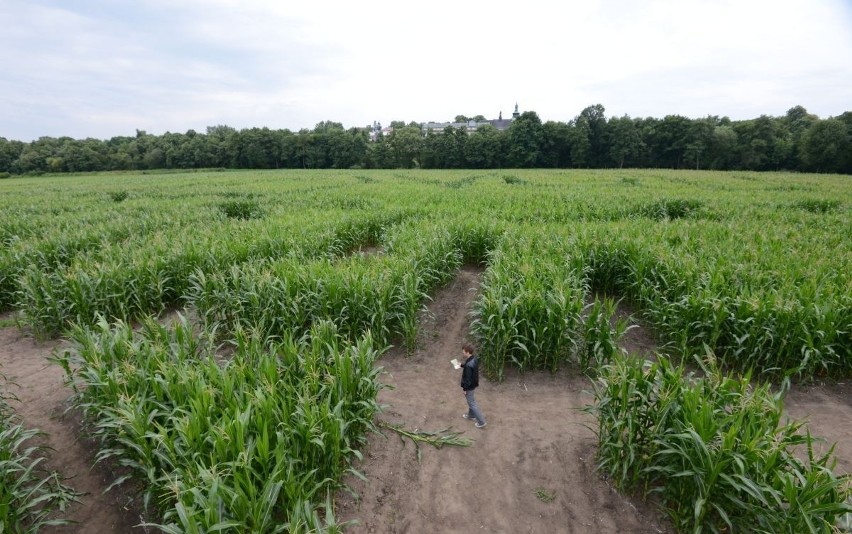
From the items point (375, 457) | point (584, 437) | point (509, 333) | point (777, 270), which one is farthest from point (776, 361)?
point (375, 457)

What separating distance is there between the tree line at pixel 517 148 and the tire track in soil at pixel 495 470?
57006 mm

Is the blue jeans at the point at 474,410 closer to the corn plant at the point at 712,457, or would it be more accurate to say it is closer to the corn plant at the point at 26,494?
the corn plant at the point at 712,457

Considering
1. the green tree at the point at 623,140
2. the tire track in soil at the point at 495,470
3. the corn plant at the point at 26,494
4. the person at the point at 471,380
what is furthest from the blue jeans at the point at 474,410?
the green tree at the point at 623,140

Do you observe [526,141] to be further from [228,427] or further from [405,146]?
[228,427]

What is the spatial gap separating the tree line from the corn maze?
48.6 metres

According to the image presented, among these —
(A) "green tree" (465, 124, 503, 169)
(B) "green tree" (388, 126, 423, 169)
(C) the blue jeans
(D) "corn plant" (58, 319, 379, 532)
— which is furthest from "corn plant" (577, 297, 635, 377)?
(B) "green tree" (388, 126, 423, 169)

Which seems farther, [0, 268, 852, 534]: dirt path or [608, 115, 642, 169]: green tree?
[608, 115, 642, 169]: green tree

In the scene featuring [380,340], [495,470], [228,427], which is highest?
[228,427]

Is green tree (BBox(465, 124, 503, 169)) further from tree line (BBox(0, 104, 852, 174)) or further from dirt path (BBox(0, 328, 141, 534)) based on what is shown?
dirt path (BBox(0, 328, 141, 534))

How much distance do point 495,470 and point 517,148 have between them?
59.1 meters

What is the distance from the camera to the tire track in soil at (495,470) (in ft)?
11.2

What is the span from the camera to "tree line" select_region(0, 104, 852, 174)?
161 ft

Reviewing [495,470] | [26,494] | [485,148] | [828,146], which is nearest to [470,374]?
[495,470]

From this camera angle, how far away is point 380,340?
622 cm
